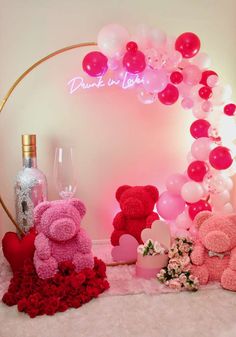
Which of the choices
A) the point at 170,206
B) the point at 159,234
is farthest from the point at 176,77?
the point at 159,234

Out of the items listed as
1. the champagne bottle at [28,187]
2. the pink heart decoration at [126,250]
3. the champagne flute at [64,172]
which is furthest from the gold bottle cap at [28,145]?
the pink heart decoration at [126,250]

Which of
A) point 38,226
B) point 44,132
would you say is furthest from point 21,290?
point 44,132

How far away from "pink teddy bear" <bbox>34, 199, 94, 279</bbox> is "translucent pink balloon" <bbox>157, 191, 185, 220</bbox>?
2.07 feet

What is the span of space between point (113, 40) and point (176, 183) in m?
0.95

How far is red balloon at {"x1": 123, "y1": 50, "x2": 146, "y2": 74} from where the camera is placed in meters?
2.12

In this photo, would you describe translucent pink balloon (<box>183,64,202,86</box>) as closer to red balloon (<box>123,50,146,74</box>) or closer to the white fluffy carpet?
red balloon (<box>123,50,146,74</box>)

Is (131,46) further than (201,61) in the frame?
No

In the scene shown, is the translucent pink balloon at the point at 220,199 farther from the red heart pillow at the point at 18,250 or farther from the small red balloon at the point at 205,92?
the red heart pillow at the point at 18,250

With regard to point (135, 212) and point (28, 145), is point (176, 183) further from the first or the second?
point (28, 145)

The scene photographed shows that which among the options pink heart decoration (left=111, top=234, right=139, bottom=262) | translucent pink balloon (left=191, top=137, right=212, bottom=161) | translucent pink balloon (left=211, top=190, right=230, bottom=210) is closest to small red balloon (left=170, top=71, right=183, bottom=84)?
translucent pink balloon (left=191, top=137, right=212, bottom=161)

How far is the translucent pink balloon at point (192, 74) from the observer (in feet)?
7.43

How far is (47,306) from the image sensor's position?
1.69 meters

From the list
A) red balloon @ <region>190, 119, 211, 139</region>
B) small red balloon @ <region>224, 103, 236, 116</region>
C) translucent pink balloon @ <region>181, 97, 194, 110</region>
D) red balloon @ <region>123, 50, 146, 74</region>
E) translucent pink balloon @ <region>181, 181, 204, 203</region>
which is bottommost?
translucent pink balloon @ <region>181, 181, 204, 203</region>

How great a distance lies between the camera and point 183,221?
2.39m
